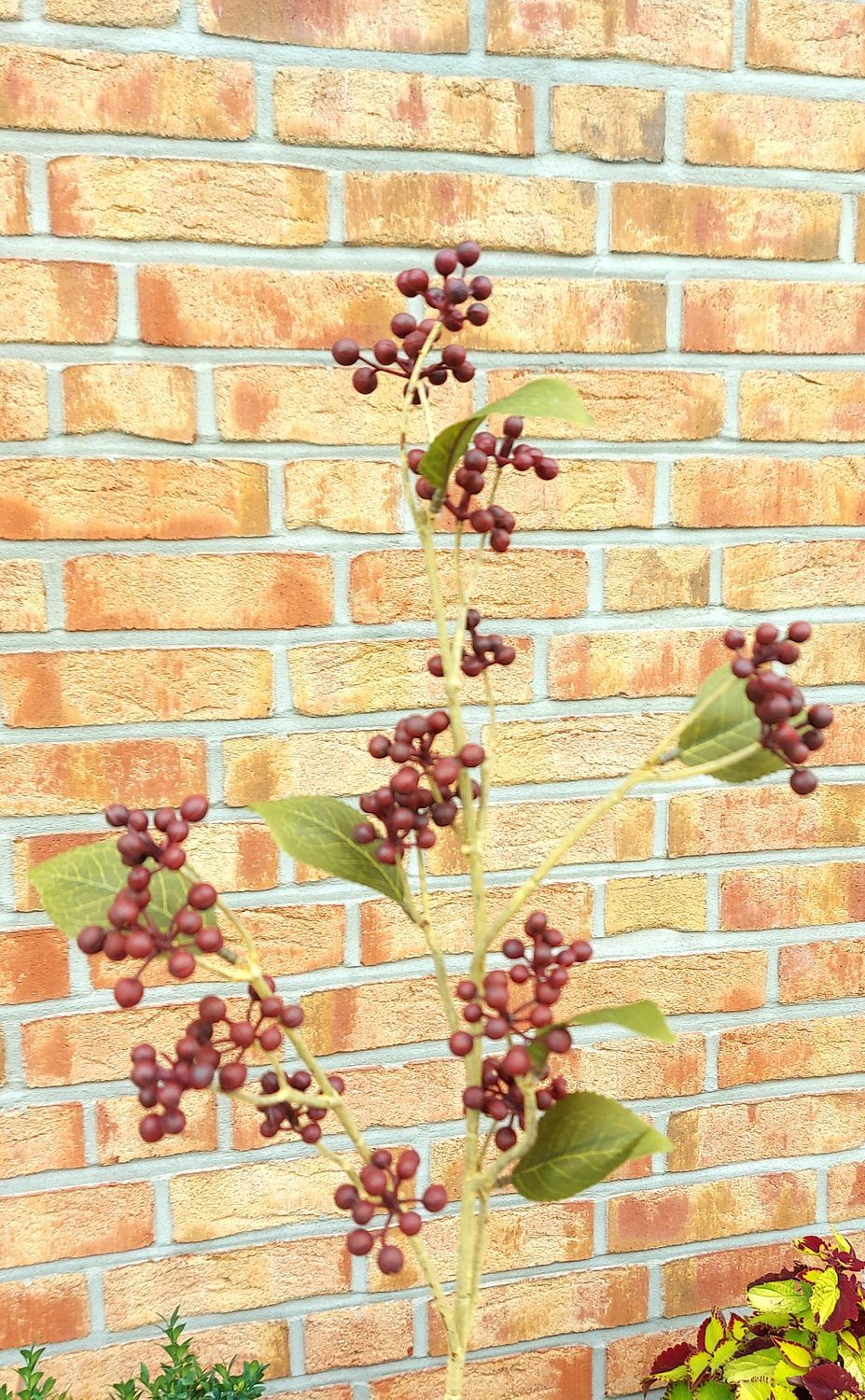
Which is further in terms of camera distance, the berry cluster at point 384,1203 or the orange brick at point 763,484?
the orange brick at point 763,484

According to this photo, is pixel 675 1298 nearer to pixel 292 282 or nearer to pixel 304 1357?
pixel 304 1357

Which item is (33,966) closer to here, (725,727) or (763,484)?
(725,727)

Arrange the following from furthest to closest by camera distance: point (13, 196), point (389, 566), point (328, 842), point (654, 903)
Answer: point (654, 903), point (389, 566), point (13, 196), point (328, 842)

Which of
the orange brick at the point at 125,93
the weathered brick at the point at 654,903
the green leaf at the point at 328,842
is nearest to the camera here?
the green leaf at the point at 328,842

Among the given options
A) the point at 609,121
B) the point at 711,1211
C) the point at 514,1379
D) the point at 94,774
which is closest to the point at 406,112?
the point at 609,121

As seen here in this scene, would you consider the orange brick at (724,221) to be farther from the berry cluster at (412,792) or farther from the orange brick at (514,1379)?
the orange brick at (514,1379)

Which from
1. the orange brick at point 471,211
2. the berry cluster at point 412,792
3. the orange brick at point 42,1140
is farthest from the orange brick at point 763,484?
the orange brick at point 42,1140

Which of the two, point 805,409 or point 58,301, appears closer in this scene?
point 58,301
